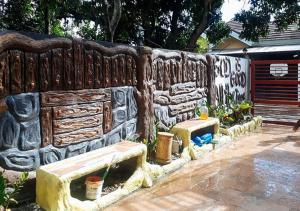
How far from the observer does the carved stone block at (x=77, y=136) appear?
410cm

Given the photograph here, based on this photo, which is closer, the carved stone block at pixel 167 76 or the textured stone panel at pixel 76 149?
the textured stone panel at pixel 76 149

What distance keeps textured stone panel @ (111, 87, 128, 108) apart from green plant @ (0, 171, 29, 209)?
188cm

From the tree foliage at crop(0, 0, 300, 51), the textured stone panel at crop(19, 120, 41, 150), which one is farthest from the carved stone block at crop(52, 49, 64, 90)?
the tree foliage at crop(0, 0, 300, 51)

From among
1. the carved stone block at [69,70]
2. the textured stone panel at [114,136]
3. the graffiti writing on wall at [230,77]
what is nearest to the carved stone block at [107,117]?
the textured stone panel at [114,136]

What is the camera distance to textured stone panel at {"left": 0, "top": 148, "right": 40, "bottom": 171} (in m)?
3.52

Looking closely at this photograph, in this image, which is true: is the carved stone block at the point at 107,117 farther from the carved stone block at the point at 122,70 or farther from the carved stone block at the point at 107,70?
the carved stone block at the point at 122,70

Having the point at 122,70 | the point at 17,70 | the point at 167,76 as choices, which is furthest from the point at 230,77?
the point at 17,70

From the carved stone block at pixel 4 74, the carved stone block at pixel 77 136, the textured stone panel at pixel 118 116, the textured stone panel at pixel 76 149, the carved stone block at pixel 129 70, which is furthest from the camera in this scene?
the carved stone block at pixel 129 70

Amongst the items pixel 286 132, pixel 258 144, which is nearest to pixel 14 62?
pixel 258 144

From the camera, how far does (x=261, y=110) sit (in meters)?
10.6

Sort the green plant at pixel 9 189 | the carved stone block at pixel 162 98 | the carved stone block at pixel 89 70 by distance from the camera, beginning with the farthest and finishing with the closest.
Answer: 1. the carved stone block at pixel 162 98
2. the carved stone block at pixel 89 70
3. the green plant at pixel 9 189

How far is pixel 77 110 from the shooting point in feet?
14.2

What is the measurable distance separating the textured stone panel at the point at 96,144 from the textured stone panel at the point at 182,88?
2294 mm

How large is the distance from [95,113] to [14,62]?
146cm
